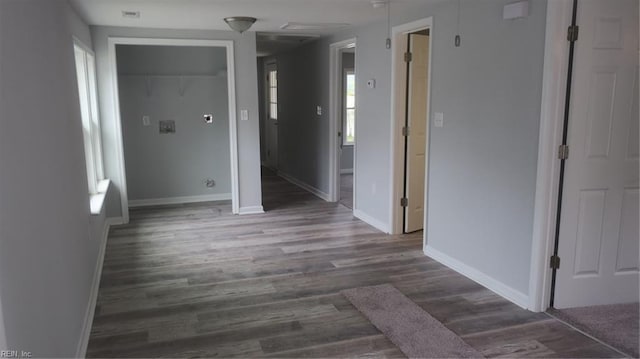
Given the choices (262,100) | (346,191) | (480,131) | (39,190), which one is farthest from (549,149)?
(262,100)

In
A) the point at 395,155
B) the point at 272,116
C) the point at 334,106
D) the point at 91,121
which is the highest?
the point at 334,106

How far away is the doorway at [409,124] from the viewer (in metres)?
4.85

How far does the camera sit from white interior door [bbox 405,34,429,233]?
490cm

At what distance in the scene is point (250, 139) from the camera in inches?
241

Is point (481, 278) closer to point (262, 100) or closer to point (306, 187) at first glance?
point (306, 187)

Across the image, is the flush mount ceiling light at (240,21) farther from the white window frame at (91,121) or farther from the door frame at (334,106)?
the door frame at (334,106)

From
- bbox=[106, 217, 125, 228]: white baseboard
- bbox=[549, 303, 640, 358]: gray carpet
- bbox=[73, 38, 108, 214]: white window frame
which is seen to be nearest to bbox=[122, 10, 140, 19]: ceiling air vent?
bbox=[73, 38, 108, 214]: white window frame

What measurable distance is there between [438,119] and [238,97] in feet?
8.92

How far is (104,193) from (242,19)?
2216 mm

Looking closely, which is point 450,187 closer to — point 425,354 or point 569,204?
point 569,204

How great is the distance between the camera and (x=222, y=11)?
4.38m

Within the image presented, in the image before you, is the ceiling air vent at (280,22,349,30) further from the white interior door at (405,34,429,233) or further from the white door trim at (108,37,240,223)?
the white interior door at (405,34,429,233)

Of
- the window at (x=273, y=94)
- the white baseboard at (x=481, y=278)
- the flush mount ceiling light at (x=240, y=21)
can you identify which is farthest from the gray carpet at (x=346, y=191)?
the flush mount ceiling light at (x=240, y=21)

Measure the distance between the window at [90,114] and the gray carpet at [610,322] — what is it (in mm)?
4145
